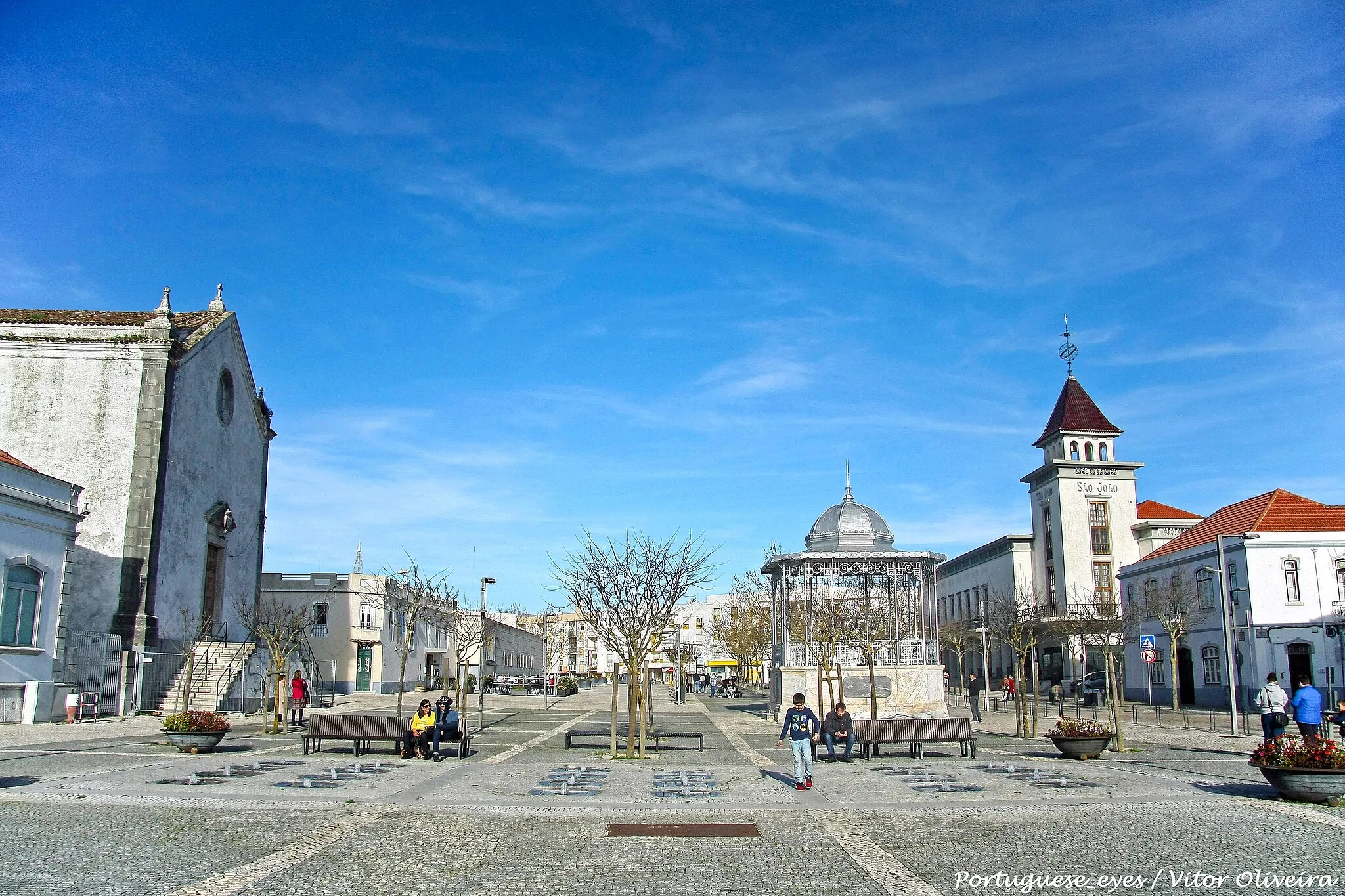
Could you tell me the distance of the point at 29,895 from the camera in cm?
807

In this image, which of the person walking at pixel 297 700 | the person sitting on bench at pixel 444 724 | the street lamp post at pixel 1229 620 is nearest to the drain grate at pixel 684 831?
the person sitting on bench at pixel 444 724

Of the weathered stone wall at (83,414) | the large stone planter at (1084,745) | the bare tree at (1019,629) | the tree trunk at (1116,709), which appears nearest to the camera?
the large stone planter at (1084,745)

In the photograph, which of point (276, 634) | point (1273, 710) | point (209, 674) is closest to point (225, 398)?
point (209, 674)

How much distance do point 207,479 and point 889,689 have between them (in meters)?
25.2

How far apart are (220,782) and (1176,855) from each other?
12.1 m

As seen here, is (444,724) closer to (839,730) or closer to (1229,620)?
(839,730)

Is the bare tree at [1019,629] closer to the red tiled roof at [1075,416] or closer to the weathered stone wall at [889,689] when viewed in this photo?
the weathered stone wall at [889,689]

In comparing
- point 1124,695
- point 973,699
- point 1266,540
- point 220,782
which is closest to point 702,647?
point 1124,695

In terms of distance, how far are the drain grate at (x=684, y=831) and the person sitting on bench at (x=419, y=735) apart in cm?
838

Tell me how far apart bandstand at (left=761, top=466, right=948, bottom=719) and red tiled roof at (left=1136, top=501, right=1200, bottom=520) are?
46.1 meters

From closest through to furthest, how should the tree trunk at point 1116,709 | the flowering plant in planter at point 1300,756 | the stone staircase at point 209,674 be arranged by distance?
the flowering plant in planter at point 1300,756, the tree trunk at point 1116,709, the stone staircase at point 209,674

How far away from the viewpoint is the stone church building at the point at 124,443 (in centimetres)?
3253

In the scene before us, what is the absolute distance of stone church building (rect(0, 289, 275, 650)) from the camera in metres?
32.5

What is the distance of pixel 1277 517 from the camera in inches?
1783
